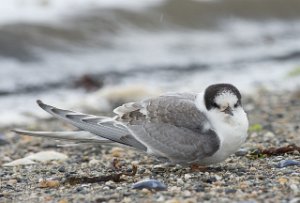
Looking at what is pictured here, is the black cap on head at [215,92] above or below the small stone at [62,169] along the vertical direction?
above

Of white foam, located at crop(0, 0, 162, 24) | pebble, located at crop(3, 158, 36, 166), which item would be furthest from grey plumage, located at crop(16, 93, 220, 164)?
white foam, located at crop(0, 0, 162, 24)

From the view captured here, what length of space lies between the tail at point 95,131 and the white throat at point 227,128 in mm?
504

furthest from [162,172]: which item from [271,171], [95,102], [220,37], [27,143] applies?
[220,37]

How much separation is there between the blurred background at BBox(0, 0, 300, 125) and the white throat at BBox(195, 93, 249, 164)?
3.81 m

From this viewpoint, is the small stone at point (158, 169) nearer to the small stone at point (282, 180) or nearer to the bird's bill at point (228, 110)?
the bird's bill at point (228, 110)

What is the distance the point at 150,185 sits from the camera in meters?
4.15

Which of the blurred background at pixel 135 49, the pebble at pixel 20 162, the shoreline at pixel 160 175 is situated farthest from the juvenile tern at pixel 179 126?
the blurred background at pixel 135 49

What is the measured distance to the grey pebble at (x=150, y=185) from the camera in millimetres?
4137

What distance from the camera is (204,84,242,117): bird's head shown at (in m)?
4.37

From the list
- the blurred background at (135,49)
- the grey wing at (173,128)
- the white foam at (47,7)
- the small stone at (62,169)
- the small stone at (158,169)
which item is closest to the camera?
the grey wing at (173,128)

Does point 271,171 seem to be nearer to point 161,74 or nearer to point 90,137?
point 90,137

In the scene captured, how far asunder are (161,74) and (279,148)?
6.01m

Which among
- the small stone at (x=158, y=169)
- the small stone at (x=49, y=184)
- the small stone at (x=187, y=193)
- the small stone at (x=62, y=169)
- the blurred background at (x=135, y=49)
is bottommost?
the small stone at (x=187, y=193)

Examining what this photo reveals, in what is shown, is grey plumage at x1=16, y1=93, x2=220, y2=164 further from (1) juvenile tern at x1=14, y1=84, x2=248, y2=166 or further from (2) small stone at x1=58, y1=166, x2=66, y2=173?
(2) small stone at x1=58, y1=166, x2=66, y2=173
